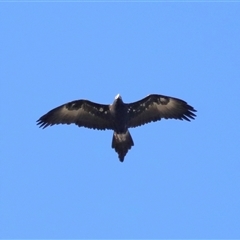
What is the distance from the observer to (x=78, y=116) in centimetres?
1565

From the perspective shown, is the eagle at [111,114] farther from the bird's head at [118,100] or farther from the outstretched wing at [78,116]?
the bird's head at [118,100]

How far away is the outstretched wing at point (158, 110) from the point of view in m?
15.5

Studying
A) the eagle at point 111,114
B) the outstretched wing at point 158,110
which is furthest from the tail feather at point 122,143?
the outstretched wing at point 158,110

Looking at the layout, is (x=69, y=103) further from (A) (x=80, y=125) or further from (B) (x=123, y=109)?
(B) (x=123, y=109)

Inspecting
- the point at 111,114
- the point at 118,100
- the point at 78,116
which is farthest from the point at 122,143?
the point at 78,116

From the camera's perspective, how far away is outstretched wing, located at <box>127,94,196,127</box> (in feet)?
50.9

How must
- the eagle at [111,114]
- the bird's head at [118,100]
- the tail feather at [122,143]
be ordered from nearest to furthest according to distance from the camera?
the bird's head at [118,100] < the tail feather at [122,143] < the eagle at [111,114]

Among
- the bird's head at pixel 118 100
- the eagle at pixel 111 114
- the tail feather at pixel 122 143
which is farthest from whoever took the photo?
the eagle at pixel 111 114

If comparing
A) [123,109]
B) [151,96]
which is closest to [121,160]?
[123,109]

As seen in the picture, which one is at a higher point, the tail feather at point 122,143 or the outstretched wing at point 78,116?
the outstretched wing at point 78,116

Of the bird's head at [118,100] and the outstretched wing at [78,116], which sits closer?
the bird's head at [118,100]

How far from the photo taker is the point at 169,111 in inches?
626

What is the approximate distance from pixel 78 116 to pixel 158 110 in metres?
3.07

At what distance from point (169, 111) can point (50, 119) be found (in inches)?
180
